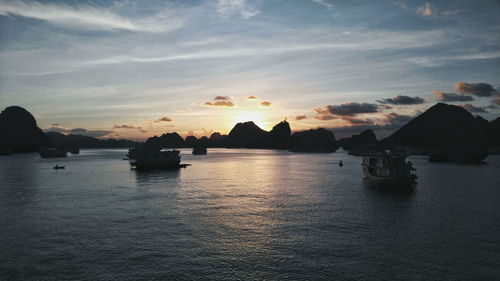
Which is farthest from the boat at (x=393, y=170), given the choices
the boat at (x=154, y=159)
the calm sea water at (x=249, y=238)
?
the boat at (x=154, y=159)

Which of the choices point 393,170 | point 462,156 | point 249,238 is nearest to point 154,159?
point 393,170

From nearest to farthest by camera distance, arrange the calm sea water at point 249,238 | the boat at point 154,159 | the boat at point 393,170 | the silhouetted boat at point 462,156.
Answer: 1. the calm sea water at point 249,238
2. the boat at point 393,170
3. the boat at point 154,159
4. the silhouetted boat at point 462,156

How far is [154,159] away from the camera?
412 feet

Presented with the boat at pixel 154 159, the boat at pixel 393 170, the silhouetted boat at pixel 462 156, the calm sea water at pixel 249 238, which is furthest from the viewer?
the silhouetted boat at pixel 462 156

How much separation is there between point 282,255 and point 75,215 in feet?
97.2

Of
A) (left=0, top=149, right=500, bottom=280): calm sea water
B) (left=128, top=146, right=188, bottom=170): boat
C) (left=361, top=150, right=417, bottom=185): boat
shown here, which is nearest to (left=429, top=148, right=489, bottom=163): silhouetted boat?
(left=361, top=150, right=417, bottom=185): boat

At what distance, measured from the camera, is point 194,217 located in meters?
40.3

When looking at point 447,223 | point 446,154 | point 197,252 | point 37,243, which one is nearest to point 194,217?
point 197,252

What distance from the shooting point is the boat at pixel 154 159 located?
121 meters

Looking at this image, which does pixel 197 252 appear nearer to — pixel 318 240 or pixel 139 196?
pixel 318 240

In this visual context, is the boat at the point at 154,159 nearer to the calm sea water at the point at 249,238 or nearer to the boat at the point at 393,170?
the calm sea water at the point at 249,238

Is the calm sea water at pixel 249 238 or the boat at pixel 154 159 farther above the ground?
the boat at pixel 154 159

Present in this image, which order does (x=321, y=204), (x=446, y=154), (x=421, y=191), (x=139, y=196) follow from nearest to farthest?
(x=321, y=204) < (x=139, y=196) < (x=421, y=191) < (x=446, y=154)

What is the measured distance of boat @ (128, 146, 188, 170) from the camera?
121 m
